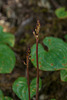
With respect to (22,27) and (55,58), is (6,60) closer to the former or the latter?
(55,58)

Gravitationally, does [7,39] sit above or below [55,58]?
above

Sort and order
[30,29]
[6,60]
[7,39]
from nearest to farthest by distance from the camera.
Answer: [6,60] < [7,39] < [30,29]

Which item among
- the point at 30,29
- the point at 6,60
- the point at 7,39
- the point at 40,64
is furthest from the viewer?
the point at 30,29

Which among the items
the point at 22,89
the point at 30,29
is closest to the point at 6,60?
the point at 22,89

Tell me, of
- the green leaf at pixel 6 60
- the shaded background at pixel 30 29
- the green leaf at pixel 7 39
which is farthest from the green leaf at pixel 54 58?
the green leaf at pixel 7 39

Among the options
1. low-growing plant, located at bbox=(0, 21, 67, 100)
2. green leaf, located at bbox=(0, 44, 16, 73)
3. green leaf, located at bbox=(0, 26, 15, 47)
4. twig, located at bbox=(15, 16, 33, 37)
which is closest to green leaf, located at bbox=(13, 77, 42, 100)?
low-growing plant, located at bbox=(0, 21, 67, 100)

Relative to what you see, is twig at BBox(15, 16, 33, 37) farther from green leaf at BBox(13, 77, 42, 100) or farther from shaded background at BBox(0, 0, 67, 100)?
green leaf at BBox(13, 77, 42, 100)

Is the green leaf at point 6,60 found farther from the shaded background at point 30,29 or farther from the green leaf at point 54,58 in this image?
the shaded background at point 30,29
